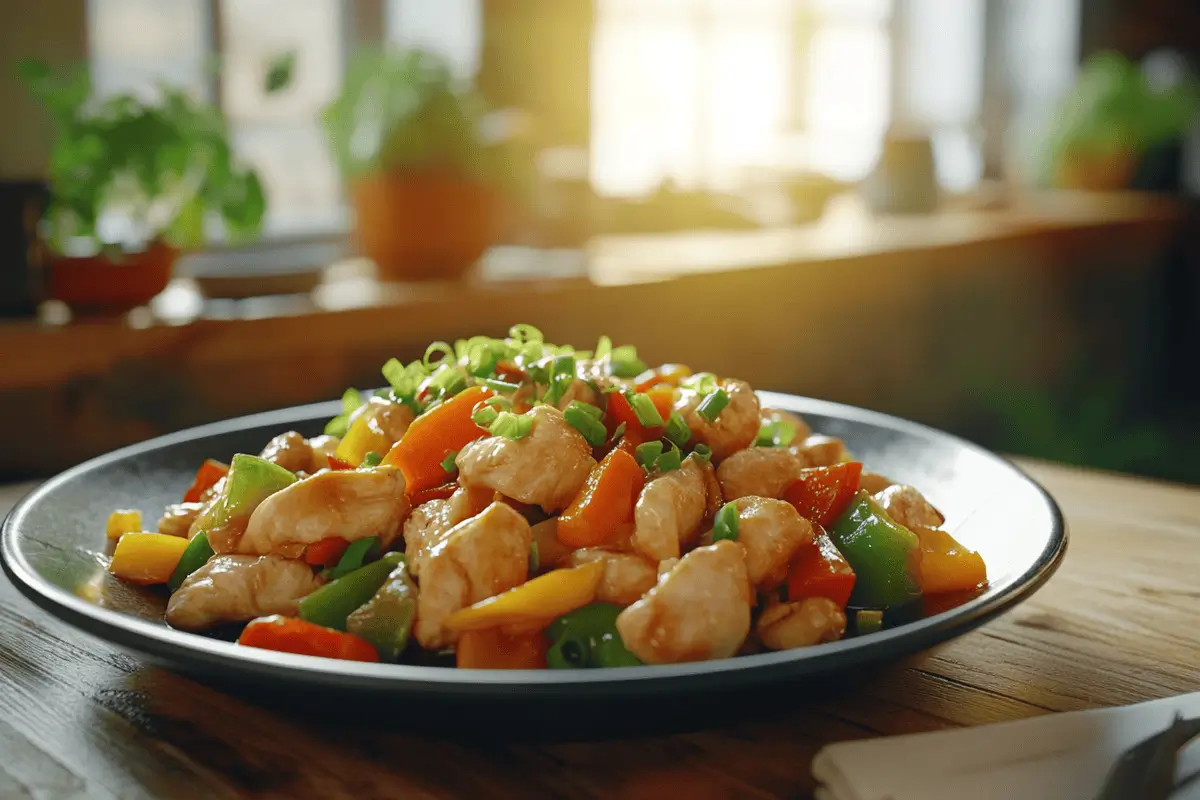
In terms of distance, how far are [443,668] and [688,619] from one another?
16 centimetres

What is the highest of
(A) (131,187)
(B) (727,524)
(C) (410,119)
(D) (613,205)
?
(C) (410,119)

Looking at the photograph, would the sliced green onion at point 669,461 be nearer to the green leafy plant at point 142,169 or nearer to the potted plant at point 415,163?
the green leafy plant at point 142,169

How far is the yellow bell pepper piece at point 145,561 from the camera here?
1.00 m

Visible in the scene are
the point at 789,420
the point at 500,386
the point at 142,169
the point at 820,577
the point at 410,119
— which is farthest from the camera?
the point at 410,119

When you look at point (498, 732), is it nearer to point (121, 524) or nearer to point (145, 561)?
point (145, 561)

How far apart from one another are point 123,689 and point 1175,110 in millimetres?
5548

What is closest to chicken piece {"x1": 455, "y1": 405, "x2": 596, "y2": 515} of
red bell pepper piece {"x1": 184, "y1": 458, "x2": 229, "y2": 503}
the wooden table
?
the wooden table

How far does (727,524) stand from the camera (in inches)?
35.6

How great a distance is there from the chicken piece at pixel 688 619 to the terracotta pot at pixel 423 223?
1.97 metres

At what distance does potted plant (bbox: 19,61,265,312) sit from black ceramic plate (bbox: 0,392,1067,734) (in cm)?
97

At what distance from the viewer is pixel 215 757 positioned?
792mm

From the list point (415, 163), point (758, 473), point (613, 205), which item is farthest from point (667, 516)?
point (613, 205)

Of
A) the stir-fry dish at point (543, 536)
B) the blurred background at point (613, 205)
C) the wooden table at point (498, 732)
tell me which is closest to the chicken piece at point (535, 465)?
the stir-fry dish at point (543, 536)

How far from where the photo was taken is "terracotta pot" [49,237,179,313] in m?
2.23
